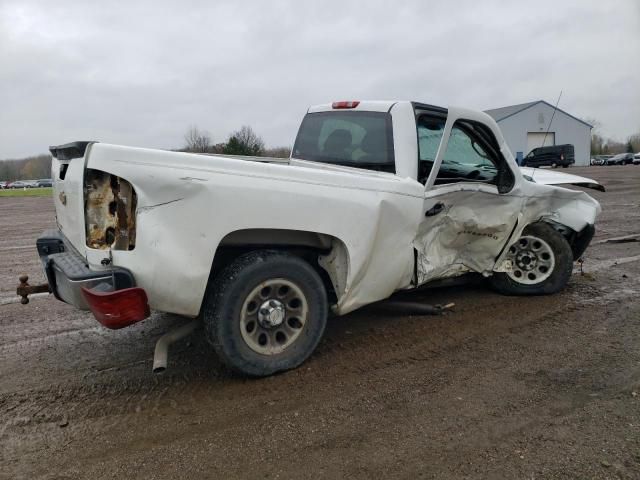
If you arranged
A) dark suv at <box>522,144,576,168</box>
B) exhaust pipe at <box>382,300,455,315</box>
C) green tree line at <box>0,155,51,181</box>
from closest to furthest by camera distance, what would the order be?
exhaust pipe at <box>382,300,455,315</box>, dark suv at <box>522,144,576,168</box>, green tree line at <box>0,155,51,181</box>

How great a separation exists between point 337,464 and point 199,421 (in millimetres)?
913

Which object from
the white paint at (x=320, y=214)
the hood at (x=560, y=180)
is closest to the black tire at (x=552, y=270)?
the white paint at (x=320, y=214)

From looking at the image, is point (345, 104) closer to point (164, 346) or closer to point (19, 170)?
point (164, 346)

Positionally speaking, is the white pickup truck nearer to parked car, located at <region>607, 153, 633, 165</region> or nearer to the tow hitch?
the tow hitch

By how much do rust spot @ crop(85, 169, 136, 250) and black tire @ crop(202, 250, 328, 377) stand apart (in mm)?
649

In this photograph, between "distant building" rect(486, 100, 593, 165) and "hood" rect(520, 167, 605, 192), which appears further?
"distant building" rect(486, 100, 593, 165)

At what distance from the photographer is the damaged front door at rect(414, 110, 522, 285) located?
4129 millimetres

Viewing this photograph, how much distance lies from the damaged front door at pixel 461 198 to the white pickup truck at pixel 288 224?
0.05 feet

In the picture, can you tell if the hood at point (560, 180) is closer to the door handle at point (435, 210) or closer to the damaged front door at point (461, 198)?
the damaged front door at point (461, 198)

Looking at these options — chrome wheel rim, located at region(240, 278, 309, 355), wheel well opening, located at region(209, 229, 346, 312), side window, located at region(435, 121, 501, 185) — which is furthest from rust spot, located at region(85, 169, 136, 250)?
side window, located at region(435, 121, 501, 185)

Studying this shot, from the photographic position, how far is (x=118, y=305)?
281cm

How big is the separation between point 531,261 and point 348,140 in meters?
2.41

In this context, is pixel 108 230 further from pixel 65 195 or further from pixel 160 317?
pixel 160 317

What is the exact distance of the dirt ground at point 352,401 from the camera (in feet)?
8.48
